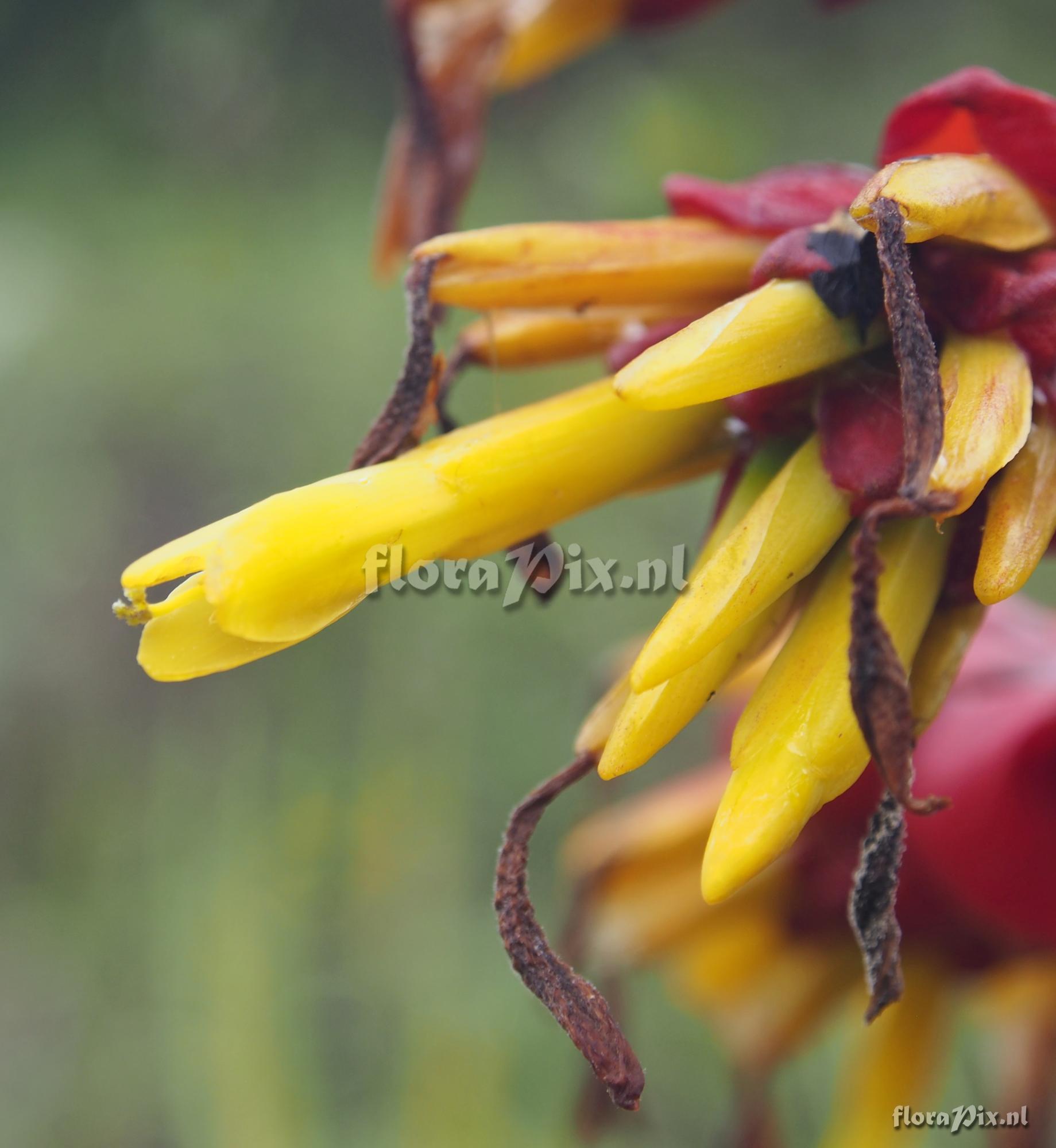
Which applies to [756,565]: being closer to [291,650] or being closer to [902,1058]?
[902,1058]

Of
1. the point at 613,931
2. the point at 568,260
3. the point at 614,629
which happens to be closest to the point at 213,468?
the point at 614,629

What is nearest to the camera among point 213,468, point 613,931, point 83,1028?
point 613,931

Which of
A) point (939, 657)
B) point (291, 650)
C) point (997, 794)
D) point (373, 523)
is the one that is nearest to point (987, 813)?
point (997, 794)

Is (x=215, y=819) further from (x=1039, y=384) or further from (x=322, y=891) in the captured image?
(x=1039, y=384)

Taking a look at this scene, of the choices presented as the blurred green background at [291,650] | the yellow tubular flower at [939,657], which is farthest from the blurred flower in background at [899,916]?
the blurred green background at [291,650]

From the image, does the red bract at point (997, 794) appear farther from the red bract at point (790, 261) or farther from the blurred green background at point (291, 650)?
the blurred green background at point (291, 650)

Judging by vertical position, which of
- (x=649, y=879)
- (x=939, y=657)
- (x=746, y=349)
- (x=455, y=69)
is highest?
(x=455, y=69)
